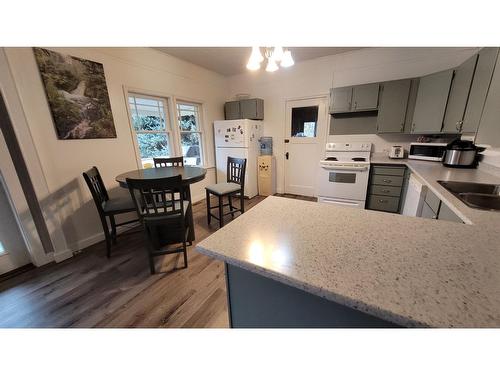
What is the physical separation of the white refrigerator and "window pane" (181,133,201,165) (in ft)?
1.23

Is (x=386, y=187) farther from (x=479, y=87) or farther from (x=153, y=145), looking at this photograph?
(x=153, y=145)

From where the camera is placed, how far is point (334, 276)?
1.81 feet

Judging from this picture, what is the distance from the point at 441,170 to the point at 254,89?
11.2ft

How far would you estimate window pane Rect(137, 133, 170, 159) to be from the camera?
3053 mm

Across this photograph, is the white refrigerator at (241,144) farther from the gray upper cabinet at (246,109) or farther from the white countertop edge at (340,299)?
the white countertop edge at (340,299)

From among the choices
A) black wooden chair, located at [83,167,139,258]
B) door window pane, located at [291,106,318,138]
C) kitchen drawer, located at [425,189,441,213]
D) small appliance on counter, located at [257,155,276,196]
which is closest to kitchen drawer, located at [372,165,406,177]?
kitchen drawer, located at [425,189,441,213]

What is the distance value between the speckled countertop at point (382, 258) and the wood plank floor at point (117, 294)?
1.04m

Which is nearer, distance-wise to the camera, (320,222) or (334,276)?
(334,276)

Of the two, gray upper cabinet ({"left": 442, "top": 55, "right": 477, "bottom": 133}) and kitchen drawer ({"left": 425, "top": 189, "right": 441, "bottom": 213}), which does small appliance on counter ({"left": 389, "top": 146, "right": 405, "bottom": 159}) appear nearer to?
gray upper cabinet ({"left": 442, "top": 55, "right": 477, "bottom": 133})

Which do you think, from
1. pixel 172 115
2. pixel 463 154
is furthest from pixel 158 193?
pixel 463 154

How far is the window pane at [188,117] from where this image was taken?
360 cm
